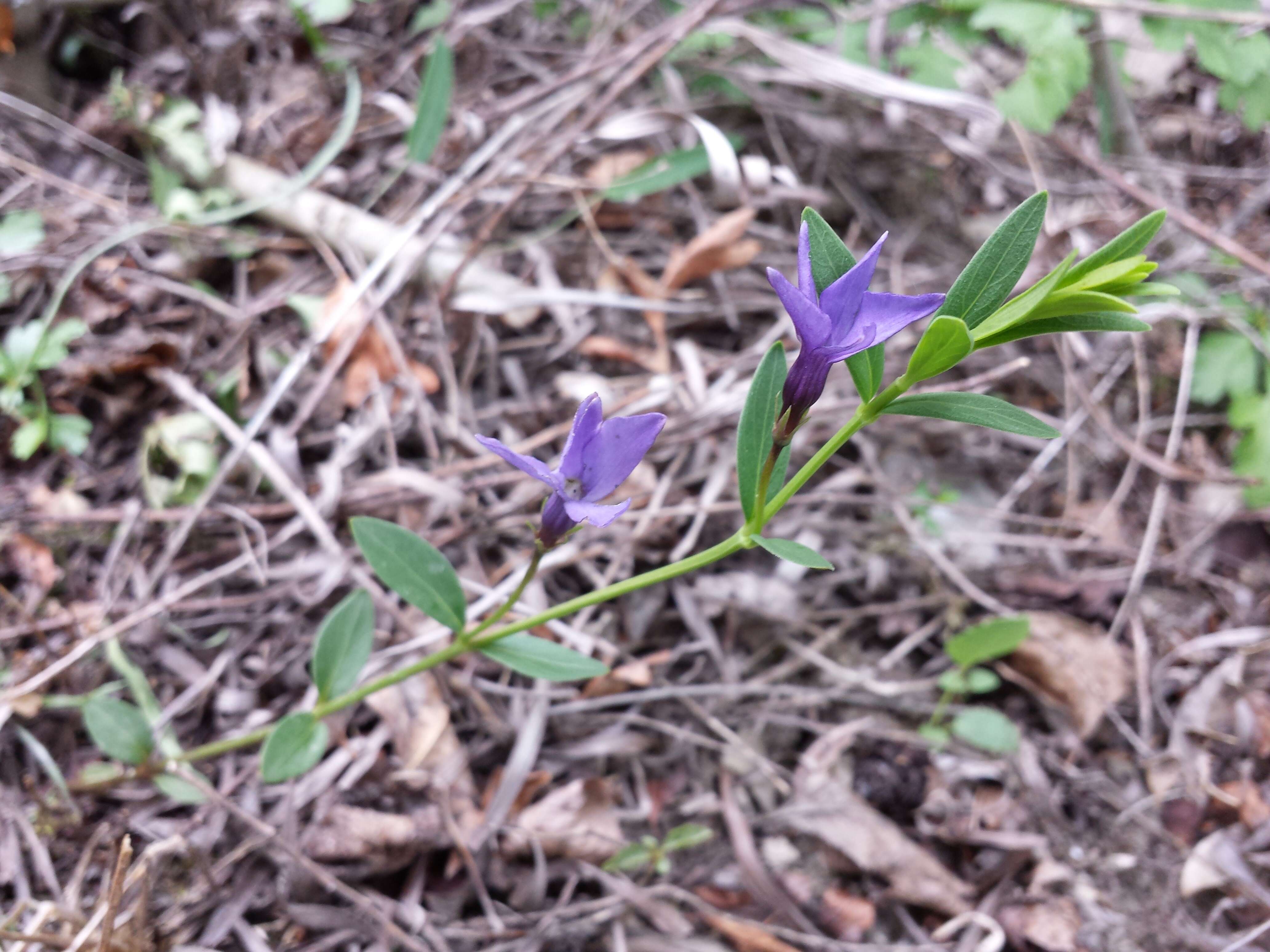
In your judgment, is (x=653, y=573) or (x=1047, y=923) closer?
(x=653, y=573)

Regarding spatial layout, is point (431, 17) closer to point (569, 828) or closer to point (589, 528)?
point (589, 528)

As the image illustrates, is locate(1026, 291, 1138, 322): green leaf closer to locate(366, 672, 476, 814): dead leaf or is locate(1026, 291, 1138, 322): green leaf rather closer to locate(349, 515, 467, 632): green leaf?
locate(349, 515, 467, 632): green leaf

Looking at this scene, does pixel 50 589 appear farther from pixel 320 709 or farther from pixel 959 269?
pixel 959 269

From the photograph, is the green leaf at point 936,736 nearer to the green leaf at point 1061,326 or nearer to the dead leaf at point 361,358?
the green leaf at point 1061,326

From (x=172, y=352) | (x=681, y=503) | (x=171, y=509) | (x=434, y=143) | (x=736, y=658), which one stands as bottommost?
(x=736, y=658)

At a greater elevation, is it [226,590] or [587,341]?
[587,341]

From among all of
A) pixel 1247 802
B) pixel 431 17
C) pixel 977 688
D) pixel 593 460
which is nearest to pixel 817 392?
pixel 593 460

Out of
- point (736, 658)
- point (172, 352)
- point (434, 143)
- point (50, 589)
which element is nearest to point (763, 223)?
point (434, 143)
